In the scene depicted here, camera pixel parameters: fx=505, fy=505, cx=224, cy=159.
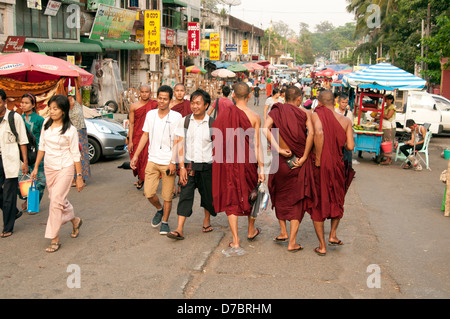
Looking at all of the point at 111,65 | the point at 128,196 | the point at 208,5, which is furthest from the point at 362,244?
the point at 208,5

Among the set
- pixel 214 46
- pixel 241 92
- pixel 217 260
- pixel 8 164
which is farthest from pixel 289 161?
pixel 214 46

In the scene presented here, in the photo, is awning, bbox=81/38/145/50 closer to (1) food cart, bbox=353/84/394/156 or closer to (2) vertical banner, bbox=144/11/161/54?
(2) vertical banner, bbox=144/11/161/54

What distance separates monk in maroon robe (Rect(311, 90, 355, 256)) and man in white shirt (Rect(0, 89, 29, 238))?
3.49 meters

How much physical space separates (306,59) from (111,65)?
104 m

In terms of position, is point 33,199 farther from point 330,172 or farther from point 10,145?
point 330,172

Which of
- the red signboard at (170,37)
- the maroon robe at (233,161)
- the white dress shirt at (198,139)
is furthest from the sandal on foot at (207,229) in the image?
the red signboard at (170,37)

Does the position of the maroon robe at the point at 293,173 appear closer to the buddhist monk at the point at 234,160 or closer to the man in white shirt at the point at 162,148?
the buddhist monk at the point at 234,160

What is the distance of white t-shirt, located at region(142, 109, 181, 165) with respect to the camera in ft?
19.6

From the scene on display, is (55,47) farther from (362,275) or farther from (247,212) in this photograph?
(362,275)

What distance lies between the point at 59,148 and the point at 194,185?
61.9 inches

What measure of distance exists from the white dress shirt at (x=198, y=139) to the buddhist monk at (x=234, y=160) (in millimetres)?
184

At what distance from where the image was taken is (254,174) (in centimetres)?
569

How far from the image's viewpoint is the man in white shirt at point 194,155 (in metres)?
5.78

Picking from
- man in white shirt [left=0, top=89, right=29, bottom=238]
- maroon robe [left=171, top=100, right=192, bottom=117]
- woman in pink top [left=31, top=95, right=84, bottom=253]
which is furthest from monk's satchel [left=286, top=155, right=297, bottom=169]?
man in white shirt [left=0, top=89, right=29, bottom=238]
